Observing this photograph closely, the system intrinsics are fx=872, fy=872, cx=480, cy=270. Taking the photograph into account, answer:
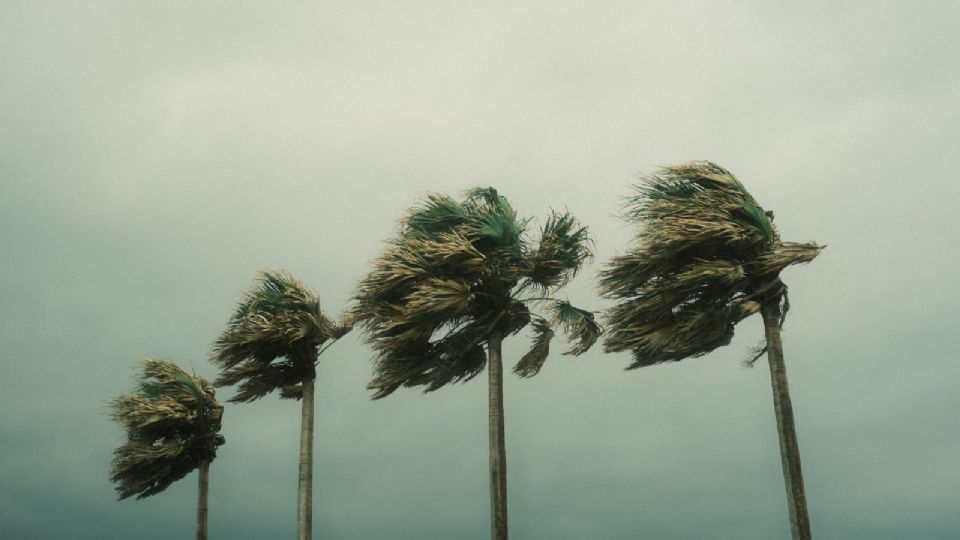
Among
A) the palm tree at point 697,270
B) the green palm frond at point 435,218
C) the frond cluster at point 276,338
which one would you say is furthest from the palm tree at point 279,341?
the palm tree at point 697,270

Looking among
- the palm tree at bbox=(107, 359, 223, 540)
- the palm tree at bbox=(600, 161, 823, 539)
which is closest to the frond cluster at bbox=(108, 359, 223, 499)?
the palm tree at bbox=(107, 359, 223, 540)

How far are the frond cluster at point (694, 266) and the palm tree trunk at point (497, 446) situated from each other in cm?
252

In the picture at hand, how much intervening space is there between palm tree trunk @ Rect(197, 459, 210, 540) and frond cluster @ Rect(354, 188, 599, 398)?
637 cm

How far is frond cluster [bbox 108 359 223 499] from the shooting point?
21500 mm

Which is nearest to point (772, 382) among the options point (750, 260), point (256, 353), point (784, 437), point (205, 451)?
point (784, 437)

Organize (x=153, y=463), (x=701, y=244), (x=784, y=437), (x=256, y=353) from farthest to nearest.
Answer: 1. (x=153, y=463)
2. (x=256, y=353)
3. (x=701, y=244)
4. (x=784, y=437)

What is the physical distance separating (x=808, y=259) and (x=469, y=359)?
721cm

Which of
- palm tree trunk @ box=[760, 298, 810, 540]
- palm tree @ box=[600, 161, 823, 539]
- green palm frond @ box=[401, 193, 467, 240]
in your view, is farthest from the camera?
green palm frond @ box=[401, 193, 467, 240]

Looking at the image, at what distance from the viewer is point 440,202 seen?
1811cm

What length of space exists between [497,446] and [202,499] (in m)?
9.42

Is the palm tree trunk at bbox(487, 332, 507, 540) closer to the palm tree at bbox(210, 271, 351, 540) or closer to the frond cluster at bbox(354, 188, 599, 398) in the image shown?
the frond cluster at bbox(354, 188, 599, 398)

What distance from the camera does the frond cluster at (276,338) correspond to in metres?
19.4

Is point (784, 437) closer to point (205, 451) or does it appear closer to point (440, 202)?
point (440, 202)

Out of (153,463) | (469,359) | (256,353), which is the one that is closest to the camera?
(469,359)
